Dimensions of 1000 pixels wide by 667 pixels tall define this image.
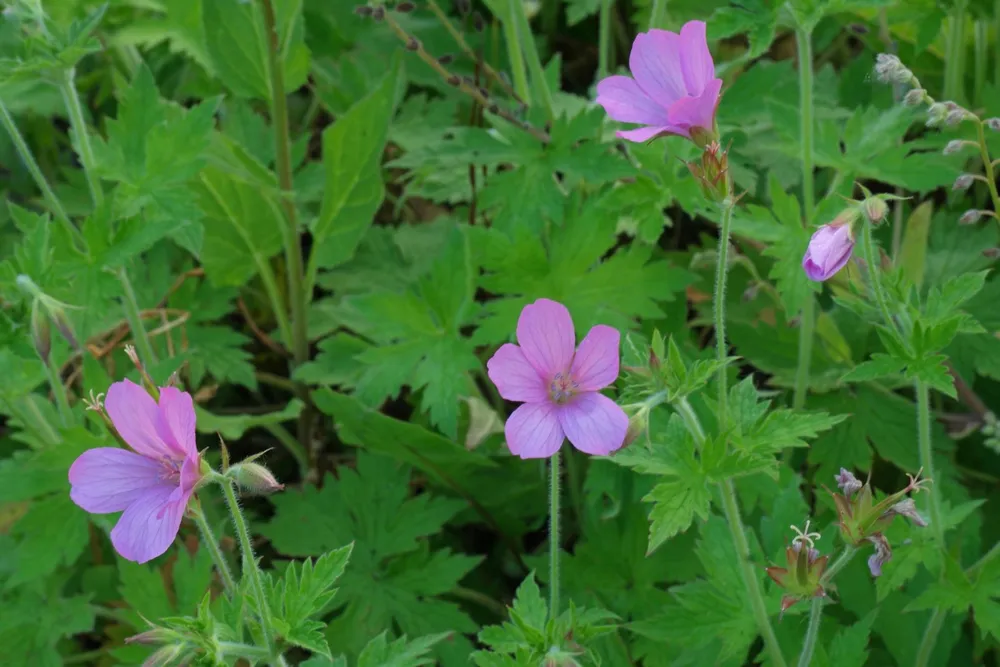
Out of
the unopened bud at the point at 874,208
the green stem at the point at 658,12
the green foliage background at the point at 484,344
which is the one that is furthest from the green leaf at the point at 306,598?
the green stem at the point at 658,12

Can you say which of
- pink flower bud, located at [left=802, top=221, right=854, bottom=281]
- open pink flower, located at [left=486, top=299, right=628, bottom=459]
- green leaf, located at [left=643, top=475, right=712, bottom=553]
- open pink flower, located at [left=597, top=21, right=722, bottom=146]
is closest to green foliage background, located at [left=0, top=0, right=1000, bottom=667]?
green leaf, located at [left=643, top=475, right=712, bottom=553]

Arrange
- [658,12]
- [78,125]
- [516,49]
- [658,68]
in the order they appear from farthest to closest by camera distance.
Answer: [516,49] → [658,12] → [78,125] → [658,68]

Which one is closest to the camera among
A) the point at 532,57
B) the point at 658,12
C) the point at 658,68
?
the point at 658,68

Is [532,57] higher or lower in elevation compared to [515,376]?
higher

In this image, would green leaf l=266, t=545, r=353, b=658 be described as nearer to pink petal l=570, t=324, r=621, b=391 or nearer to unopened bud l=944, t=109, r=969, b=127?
pink petal l=570, t=324, r=621, b=391

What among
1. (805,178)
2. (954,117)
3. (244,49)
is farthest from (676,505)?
(244,49)

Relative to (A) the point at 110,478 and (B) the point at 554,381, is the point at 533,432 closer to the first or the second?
(B) the point at 554,381
